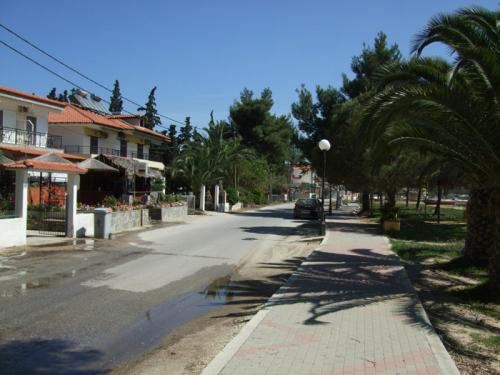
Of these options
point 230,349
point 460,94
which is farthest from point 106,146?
point 230,349

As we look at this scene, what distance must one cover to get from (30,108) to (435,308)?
28252 mm

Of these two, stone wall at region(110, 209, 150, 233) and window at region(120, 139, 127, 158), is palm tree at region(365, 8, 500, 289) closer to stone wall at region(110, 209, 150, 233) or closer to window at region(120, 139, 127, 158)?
stone wall at region(110, 209, 150, 233)

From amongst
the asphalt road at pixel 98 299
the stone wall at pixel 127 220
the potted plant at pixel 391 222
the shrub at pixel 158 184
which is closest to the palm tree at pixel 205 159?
the shrub at pixel 158 184

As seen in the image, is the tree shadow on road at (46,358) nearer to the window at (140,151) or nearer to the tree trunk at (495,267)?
the tree trunk at (495,267)

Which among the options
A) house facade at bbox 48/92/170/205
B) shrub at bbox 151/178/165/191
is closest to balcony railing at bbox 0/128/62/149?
house facade at bbox 48/92/170/205

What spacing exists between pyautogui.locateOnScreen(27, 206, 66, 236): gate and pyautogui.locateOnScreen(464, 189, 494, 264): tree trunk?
13.5 metres

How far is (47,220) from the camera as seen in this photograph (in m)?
18.2

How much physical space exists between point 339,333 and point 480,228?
7186mm

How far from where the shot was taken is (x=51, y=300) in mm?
8477

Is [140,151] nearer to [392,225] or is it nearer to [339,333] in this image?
[392,225]

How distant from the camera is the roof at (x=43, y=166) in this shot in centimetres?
1486

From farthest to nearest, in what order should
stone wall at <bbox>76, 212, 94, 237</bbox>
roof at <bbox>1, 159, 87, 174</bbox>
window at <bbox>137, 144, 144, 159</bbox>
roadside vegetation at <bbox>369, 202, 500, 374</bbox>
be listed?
window at <bbox>137, 144, 144, 159</bbox>, stone wall at <bbox>76, 212, 94, 237</bbox>, roof at <bbox>1, 159, 87, 174</bbox>, roadside vegetation at <bbox>369, 202, 500, 374</bbox>

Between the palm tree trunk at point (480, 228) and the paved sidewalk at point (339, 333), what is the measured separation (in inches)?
99.4

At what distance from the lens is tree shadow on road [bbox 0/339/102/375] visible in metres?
5.39
